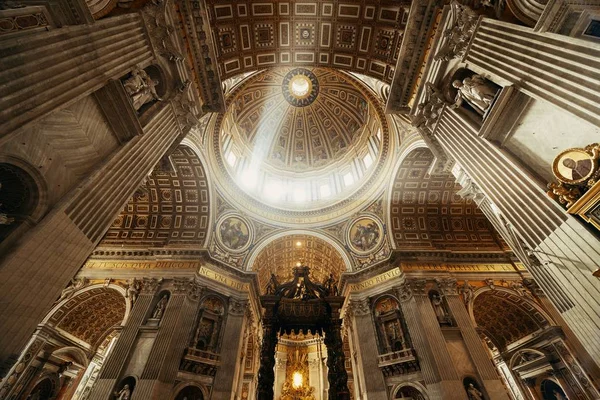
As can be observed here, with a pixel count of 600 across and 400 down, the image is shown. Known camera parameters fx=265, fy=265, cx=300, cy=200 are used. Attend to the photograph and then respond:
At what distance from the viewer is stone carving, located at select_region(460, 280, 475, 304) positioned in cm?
1340

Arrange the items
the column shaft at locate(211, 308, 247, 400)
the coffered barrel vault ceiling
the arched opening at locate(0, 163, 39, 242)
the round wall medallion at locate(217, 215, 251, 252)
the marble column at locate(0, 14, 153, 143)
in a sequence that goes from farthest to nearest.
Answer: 1. the round wall medallion at locate(217, 215, 251, 252)
2. the column shaft at locate(211, 308, 247, 400)
3. the coffered barrel vault ceiling
4. the arched opening at locate(0, 163, 39, 242)
5. the marble column at locate(0, 14, 153, 143)

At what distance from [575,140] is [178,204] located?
1668 cm

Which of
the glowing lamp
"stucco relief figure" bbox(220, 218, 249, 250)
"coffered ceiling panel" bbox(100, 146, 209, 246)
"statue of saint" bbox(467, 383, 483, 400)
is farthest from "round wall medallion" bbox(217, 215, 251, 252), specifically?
the glowing lamp

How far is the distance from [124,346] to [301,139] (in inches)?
747

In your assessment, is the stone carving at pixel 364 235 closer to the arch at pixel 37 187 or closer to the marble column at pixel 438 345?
the marble column at pixel 438 345

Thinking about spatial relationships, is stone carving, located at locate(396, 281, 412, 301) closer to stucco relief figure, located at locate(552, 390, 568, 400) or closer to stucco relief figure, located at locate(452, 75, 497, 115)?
stucco relief figure, located at locate(552, 390, 568, 400)

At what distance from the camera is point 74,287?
13078 millimetres

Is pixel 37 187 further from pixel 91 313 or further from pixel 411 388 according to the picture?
pixel 411 388

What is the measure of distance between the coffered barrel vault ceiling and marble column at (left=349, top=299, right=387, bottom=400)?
11.7 metres

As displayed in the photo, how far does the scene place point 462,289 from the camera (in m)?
13.7

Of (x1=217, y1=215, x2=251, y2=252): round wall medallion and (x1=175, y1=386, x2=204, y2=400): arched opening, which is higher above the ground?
(x1=217, y1=215, x2=251, y2=252): round wall medallion

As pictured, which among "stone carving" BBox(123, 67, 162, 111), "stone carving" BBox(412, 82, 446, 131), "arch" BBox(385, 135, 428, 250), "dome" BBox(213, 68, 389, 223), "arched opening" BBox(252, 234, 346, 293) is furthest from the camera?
"dome" BBox(213, 68, 389, 223)

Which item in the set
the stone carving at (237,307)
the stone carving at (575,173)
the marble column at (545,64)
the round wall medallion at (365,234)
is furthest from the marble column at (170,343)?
the marble column at (545,64)

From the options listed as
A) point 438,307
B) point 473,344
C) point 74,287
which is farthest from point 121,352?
point 473,344
